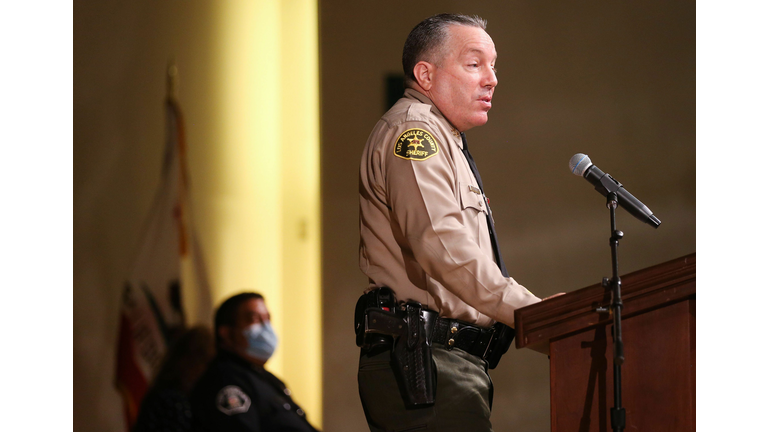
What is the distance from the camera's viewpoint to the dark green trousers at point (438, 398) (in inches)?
58.7

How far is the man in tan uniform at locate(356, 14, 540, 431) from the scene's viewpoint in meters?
1.40

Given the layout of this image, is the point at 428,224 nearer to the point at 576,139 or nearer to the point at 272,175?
the point at 272,175

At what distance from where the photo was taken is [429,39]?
1770 mm

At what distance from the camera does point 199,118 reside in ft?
5.77

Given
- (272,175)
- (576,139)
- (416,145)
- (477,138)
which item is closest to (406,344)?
(416,145)

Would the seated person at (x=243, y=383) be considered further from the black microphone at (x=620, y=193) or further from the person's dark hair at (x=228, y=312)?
the black microphone at (x=620, y=193)

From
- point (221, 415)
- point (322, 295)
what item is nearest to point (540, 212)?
point (322, 295)

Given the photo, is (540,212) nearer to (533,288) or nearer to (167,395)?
(533,288)

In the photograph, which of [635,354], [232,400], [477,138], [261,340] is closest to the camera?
[635,354]

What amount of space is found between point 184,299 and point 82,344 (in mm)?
243

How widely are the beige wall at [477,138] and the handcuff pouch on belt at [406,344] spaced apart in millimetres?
506

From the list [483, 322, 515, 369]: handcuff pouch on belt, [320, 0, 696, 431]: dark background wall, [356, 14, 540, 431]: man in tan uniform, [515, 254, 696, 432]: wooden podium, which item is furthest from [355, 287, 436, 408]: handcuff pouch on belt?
[320, 0, 696, 431]: dark background wall

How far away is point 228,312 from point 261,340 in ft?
0.36

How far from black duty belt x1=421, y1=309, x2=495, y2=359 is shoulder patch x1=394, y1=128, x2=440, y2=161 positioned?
1.05 feet
